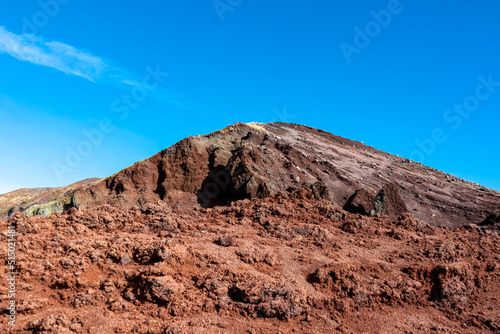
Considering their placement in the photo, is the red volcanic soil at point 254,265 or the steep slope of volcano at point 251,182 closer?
the red volcanic soil at point 254,265

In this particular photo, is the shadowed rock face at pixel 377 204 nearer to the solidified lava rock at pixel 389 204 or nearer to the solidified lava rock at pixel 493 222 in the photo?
the solidified lava rock at pixel 389 204

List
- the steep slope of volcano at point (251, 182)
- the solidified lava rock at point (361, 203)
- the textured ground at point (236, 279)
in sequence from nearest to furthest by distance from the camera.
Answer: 1. the textured ground at point (236, 279)
2. the solidified lava rock at point (361, 203)
3. the steep slope of volcano at point (251, 182)

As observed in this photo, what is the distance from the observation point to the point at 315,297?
8336 mm

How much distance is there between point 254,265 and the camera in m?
9.25

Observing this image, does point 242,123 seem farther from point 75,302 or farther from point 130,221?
point 75,302

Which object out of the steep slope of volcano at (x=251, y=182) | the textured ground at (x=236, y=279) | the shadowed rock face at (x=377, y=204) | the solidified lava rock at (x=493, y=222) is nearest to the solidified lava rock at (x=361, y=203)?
the shadowed rock face at (x=377, y=204)

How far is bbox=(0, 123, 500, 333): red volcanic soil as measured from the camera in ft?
24.6

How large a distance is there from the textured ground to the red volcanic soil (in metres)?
0.03

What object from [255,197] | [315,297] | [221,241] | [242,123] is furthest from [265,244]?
[242,123]

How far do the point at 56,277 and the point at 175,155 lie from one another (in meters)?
11.1

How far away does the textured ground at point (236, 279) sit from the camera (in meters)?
7.42

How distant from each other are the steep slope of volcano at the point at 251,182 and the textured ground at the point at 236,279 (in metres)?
4.17

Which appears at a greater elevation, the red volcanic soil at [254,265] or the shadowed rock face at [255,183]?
the shadowed rock face at [255,183]

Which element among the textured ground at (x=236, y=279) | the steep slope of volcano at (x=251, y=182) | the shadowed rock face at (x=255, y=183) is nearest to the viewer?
the textured ground at (x=236, y=279)
